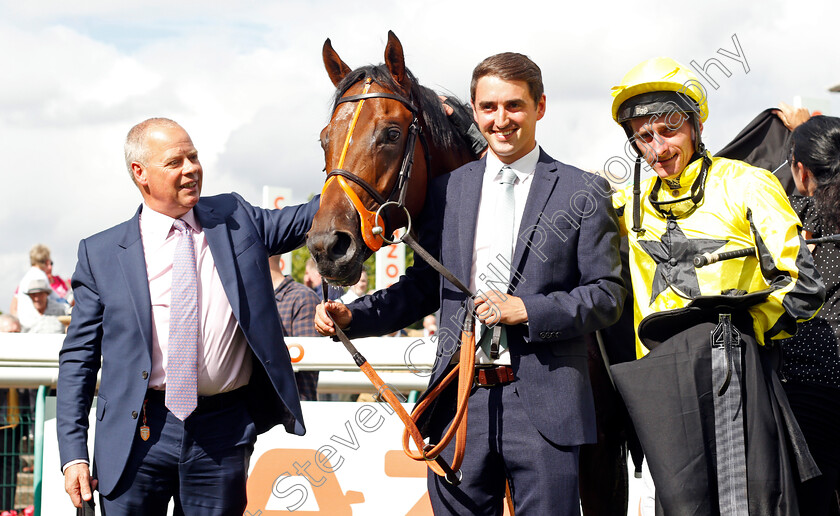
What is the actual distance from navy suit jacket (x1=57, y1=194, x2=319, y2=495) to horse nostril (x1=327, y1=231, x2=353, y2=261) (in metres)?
0.53

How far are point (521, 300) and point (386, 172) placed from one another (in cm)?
73

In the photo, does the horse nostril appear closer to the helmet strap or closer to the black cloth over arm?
the helmet strap

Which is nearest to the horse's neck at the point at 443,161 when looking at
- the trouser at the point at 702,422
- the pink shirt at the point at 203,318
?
the pink shirt at the point at 203,318

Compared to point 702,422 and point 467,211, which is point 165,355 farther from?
point 702,422

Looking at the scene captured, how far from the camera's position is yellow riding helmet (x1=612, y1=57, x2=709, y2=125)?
2.90 metres

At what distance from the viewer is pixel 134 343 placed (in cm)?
311

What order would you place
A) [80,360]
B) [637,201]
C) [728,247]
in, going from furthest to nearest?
1. [80,360]
2. [637,201]
3. [728,247]

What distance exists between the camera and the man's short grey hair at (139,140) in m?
3.24

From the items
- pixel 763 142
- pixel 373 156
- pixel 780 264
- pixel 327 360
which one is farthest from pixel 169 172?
pixel 763 142

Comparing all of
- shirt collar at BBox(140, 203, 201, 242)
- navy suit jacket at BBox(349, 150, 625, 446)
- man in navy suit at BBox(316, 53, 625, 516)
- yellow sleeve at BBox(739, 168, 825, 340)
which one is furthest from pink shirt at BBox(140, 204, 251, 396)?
yellow sleeve at BBox(739, 168, 825, 340)

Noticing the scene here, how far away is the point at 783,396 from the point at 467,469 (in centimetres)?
104

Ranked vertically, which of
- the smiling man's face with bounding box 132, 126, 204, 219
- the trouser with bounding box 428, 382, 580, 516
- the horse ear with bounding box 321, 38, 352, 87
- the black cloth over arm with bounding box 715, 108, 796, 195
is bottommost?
the trouser with bounding box 428, 382, 580, 516

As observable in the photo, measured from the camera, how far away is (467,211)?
2885 millimetres

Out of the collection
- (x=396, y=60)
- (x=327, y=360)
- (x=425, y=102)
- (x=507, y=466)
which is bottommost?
(x=507, y=466)
